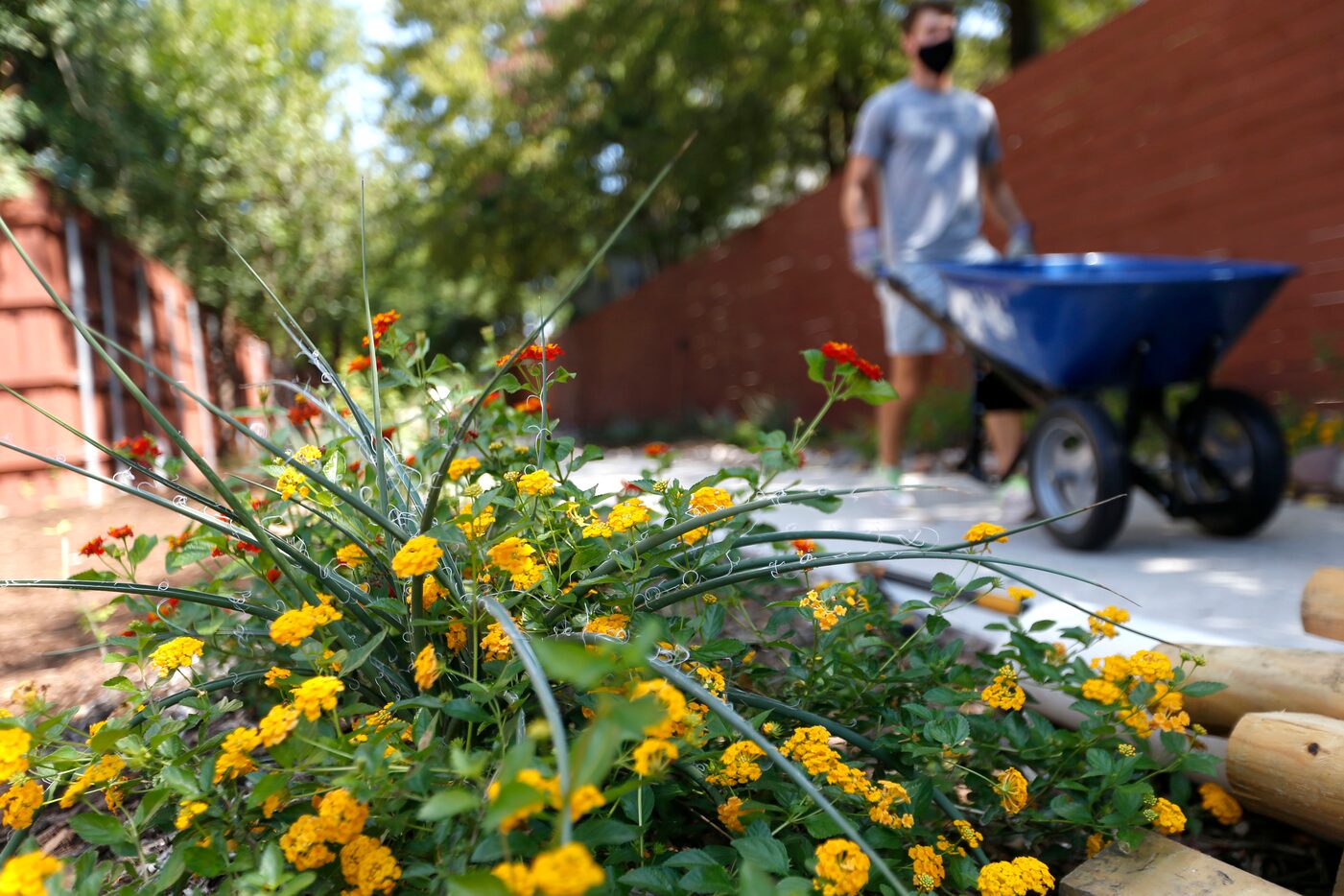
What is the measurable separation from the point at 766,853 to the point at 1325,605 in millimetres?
1095

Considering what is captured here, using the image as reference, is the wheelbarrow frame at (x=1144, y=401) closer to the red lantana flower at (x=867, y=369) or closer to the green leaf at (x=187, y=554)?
the red lantana flower at (x=867, y=369)

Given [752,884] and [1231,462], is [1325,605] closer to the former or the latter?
[752,884]

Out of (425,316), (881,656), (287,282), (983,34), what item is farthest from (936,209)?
(425,316)

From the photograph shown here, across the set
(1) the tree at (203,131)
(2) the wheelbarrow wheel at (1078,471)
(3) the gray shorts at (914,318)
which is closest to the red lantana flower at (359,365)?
(2) the wheelbarrow wheel at (1078,471)

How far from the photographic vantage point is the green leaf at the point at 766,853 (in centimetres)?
85

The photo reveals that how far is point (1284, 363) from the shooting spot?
13.2 feet

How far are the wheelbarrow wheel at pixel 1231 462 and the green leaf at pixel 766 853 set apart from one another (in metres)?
2.47

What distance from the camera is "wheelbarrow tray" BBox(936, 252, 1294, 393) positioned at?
261 centimetres

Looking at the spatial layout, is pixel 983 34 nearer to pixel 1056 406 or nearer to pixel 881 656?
pixel 1056 406

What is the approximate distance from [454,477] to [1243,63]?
14.5ft

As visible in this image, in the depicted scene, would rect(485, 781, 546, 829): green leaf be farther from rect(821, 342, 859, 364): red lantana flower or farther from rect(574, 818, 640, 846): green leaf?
rect(821, 342, 859, 364): red lantana flower

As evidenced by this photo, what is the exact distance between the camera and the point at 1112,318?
2.67 metres

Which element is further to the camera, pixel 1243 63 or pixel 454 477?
pixel 1243 63

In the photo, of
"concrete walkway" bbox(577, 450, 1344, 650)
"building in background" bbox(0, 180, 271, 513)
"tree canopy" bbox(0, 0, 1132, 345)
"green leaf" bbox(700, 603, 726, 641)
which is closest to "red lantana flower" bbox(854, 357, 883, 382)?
"concrete walkway" bbox(577, 450, 1344, 650)
